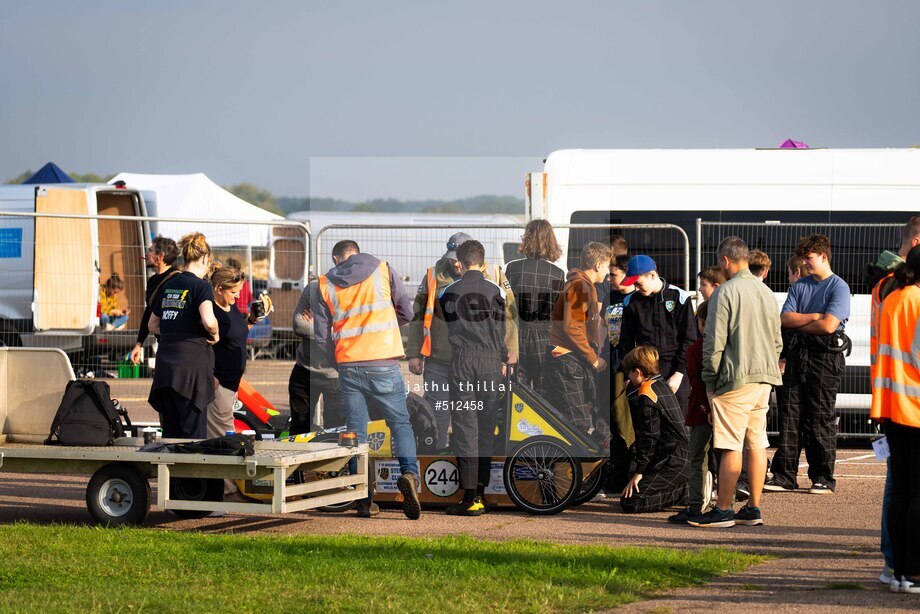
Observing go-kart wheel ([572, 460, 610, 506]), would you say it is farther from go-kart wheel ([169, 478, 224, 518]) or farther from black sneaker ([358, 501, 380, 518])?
go-kart wheel ([169, 478, 224, 518])

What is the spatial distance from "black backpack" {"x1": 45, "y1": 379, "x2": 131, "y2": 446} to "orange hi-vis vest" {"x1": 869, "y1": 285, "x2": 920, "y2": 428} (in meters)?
5.20

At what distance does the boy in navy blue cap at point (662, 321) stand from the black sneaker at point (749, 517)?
1.23 metres

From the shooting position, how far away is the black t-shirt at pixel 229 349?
9.36m

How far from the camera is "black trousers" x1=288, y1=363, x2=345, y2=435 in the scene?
1021 cm

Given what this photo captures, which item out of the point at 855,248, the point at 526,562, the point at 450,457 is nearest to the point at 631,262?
the point at 450,457

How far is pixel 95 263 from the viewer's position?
1761 cm

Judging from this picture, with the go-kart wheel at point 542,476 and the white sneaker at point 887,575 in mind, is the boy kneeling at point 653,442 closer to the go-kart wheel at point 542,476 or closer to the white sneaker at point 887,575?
the go-kart wheel at point 542,476

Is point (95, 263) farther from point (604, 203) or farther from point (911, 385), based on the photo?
point (911, 385)

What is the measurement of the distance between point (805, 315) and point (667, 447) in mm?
1740

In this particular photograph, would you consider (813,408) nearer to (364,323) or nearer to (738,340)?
(738,340)

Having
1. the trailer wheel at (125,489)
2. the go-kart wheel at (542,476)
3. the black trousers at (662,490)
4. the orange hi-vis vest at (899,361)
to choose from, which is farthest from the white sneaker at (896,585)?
the trailer wheel at (125,489)

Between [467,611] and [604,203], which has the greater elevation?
[604,203]

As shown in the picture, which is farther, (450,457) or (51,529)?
(450,457)

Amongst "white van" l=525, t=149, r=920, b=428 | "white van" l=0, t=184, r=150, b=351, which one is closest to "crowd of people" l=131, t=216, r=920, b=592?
"white van" l=525, t=149, r=920, b=428
